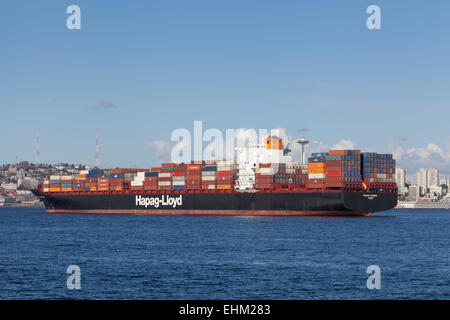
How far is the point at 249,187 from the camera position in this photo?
10788 cm

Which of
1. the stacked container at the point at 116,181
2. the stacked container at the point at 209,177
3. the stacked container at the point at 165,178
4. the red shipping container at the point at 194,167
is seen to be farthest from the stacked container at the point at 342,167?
the stacked container at the point at 116,181

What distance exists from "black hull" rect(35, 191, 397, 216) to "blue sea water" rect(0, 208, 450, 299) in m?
32.1

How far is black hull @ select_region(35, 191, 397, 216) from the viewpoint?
99.2m

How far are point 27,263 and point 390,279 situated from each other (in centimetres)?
2523

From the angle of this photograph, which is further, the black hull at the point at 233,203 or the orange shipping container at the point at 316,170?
the orange shipping container at the point at 316,170

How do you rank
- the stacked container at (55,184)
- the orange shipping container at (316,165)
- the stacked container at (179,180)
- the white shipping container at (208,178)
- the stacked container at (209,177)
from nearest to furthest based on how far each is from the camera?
the orange shipping container at (316,165)
the stacked container at (209,177)
the white shipping container at (208,178)
the stacked container at (179,180)
the stacked container at (55,184)

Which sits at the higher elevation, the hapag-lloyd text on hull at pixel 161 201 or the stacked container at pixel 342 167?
the stacked container at pixel 342 167

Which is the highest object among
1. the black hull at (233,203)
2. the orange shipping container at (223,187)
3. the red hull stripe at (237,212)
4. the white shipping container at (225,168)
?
the white shipping container at (225,168)

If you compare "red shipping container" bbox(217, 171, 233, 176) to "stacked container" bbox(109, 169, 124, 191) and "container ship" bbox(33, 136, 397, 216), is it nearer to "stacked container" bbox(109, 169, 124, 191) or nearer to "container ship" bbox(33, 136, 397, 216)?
"container ship" bbox(33, 136, 397, 216)

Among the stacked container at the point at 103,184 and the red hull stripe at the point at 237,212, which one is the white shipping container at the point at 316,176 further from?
the stacked container at the point at 103,184

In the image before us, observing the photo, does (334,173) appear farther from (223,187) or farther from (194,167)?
(194,167)

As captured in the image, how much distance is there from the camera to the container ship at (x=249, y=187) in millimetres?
98750

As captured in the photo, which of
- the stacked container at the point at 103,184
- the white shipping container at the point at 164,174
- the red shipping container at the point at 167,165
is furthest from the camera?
the stacked container at the point at 103,184

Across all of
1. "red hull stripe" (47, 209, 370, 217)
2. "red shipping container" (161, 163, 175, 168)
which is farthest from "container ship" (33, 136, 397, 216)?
"red shipping container" (161, 163, 175, 168)
